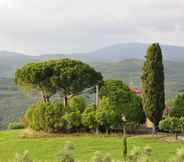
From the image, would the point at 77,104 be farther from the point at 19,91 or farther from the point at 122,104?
the point at 19,91

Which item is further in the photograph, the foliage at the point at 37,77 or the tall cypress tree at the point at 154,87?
the foliage at the point at 37,77

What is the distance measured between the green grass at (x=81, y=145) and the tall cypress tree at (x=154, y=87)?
2.42 meters

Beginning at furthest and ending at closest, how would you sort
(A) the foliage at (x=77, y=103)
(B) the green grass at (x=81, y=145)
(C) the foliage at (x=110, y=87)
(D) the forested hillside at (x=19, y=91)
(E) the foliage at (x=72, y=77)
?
(D) the forested hillside at (x=19, y=91) → (A) the foliage at (x=77, y=103) → (E) the foliage at (x=72, y=77) → (C) the foliage at (x=110, y=87) → (B) the green grass at (x=81, y=145)

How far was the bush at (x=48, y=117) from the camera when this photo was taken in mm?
29750

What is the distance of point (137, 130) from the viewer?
3044 cm

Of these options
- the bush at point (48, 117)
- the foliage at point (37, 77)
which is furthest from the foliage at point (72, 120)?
the foliage at point (37, 77)

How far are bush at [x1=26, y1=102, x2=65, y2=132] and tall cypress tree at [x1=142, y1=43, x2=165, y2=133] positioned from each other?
4962mm

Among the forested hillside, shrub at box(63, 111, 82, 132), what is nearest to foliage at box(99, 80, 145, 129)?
shrub at box(63, 111, 82, 132)

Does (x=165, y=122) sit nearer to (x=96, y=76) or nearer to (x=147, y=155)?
(x=96, y=76)

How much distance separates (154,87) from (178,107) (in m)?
2.30

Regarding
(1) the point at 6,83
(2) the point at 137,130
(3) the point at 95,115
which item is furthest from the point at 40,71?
(1) the point at 6,83

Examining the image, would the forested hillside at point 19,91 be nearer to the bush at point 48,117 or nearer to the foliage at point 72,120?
the bush at point 48,117

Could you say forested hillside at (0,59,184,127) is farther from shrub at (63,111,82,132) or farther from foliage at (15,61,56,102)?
shrub at (63,111,82,132)

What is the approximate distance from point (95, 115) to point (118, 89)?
2.27 meters
